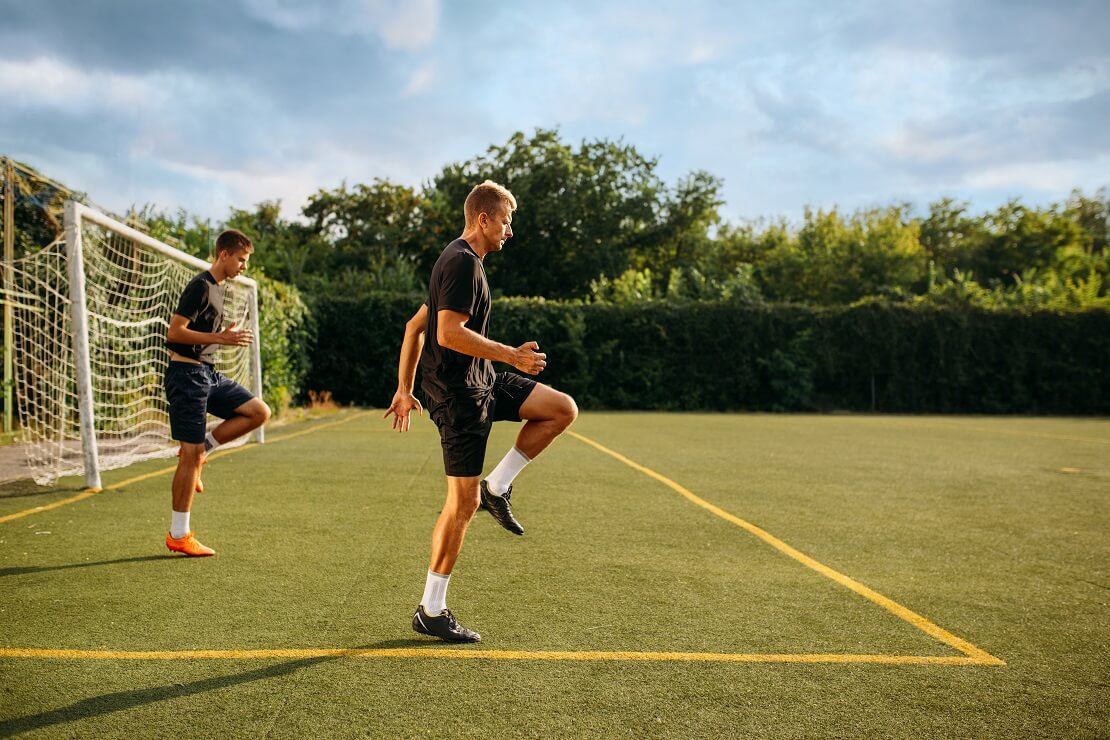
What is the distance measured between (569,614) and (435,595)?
0.75 meters

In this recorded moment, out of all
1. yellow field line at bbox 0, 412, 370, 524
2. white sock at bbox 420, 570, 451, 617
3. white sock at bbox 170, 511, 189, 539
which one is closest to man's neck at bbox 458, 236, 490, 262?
white sock at bbox 420, 570, 451, 617

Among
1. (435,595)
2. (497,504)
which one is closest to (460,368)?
(497,504)

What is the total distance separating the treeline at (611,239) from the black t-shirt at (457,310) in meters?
28.5

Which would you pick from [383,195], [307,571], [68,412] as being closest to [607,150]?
[383,195]

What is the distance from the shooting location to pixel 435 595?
370 centimetres

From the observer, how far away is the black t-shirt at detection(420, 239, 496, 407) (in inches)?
139

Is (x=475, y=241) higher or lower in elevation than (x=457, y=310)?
higher

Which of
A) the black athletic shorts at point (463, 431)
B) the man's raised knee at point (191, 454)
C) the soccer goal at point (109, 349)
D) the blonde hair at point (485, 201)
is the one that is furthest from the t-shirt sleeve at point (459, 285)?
the soccer goal at point (109, 349)

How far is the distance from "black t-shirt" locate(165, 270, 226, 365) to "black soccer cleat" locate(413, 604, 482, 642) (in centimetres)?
271

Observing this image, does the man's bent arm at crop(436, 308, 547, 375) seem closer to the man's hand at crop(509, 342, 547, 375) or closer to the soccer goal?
the man's hand at crop(509, 342, 547, 375)

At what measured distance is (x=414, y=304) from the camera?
23750 mm

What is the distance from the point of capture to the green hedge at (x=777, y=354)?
76.6 ft

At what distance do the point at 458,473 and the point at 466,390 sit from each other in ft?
1.15

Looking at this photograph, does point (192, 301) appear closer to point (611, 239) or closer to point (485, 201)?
point (485, 201)
